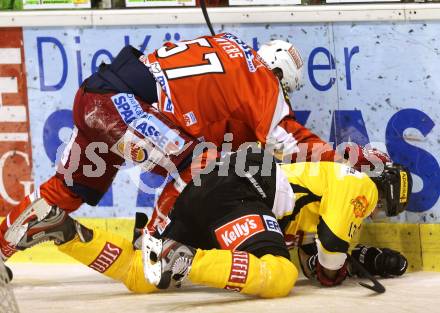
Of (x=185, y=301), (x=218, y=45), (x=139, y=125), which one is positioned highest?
(x=218, y=45)

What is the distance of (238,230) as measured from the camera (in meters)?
5.07

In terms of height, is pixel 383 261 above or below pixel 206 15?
below

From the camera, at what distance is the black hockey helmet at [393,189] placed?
5469mm

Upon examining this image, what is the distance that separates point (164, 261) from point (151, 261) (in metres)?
0.07

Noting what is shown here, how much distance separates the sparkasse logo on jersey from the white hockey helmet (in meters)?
0.93

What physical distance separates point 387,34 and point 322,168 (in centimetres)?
84

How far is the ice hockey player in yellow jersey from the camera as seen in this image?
4.88 metres

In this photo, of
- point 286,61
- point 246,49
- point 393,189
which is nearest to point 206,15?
point 246,49

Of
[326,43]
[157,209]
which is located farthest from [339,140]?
[157,209]

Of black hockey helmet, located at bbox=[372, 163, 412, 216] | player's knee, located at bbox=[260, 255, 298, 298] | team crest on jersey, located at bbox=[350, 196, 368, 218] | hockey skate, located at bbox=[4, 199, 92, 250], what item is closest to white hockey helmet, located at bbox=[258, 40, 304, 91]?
black hockey helmet, located at bbox=[372, 163, 412, 216]

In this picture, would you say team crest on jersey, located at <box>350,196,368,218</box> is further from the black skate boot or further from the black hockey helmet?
the black skate boot

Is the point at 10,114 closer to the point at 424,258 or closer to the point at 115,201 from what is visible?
the point at 115,201

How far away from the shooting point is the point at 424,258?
580cm

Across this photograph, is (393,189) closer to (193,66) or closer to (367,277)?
(367,277)
